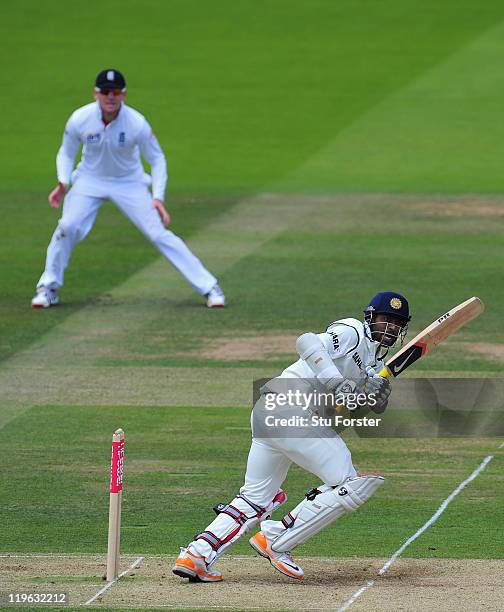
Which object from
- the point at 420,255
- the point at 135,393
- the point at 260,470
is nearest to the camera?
the point at 260,470

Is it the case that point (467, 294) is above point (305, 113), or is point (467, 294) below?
below

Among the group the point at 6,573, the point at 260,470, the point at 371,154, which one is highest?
the point at 371,154

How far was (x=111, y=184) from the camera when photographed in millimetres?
15875

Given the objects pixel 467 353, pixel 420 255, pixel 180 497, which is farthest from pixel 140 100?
pixel 180 497

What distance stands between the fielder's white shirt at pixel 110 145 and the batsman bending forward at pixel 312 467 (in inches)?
283

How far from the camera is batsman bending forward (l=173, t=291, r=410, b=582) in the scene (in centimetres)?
840

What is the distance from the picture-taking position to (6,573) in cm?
855

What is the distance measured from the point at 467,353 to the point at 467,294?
2.18 meters

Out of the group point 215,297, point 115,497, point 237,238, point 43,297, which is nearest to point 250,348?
point 215,297

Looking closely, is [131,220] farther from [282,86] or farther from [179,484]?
[282,86]

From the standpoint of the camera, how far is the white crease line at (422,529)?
812 cm

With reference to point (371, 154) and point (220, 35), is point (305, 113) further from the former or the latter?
point (220, 35)

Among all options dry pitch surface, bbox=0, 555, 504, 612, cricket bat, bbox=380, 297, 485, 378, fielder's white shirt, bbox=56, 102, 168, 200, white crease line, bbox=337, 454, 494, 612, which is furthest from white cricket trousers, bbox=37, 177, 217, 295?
dry pitch surface, bbox=0, 555, 504, 612

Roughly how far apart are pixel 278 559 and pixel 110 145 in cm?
782
